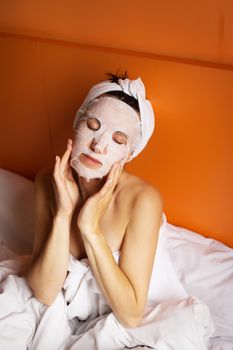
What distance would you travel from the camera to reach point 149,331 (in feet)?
4.25

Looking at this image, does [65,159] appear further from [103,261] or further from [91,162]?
[103,261]

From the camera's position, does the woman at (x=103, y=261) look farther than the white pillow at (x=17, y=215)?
No

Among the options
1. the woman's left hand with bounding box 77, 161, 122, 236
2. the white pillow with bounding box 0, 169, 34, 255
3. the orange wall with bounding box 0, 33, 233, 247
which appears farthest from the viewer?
the white pillow with bounding box 0, 169, 34, 255

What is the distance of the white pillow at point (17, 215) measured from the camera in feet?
6.22

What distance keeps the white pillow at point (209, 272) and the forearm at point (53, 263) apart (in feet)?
1.55

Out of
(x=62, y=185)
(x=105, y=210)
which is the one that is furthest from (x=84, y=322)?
(x=62, y=185)

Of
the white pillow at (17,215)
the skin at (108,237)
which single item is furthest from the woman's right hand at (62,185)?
the white pillow at (17,215)

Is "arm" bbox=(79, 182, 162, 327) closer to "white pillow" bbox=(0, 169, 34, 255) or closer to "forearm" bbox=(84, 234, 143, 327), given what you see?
"forearm" bbox=(84, 234, 143, 327)

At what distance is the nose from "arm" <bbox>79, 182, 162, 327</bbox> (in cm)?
18

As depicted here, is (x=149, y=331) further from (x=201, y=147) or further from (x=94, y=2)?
(x=94, y=2)

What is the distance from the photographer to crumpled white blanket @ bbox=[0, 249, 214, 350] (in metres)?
1.29

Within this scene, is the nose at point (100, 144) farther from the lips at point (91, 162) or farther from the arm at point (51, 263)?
the arm at point (51, 263)

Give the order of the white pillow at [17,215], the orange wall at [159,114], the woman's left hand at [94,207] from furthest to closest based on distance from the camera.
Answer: the white pillow at [17,215]
the orange wall at [159,114]
the woman's left hand at [94,207]

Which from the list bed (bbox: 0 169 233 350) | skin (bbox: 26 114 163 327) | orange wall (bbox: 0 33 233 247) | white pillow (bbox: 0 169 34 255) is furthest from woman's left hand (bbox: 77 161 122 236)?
Result: white pillow (bbox: 0 169 34 255)
